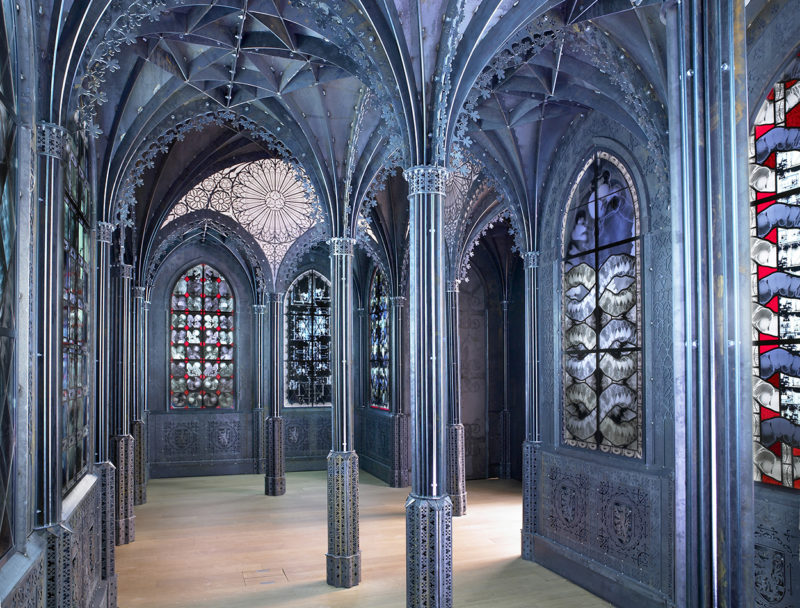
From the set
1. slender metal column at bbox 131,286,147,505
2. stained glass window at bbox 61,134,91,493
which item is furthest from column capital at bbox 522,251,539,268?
slender metal column at bbox 131,286,147,505

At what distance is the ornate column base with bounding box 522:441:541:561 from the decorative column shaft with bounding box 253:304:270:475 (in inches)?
326

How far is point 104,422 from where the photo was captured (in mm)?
8945

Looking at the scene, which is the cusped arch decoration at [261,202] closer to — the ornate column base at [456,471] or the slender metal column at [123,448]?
the slender metal column at [123,448]

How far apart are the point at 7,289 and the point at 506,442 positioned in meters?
14.4

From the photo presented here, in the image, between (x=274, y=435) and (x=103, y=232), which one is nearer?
(x=103, y=232)

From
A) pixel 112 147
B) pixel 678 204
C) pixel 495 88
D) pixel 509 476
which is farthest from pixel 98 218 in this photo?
pixel 509 476

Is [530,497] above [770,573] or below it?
below

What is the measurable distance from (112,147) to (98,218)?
3.25 feet

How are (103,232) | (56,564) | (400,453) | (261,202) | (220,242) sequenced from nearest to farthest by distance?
1. (56,564)
2. (103,232)
3. (261,202)
4. (400,453)
5. (220,242)

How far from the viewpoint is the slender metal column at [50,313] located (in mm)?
5281

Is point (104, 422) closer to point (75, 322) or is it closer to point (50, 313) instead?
point (75, 322)

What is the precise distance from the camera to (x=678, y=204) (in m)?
3.80

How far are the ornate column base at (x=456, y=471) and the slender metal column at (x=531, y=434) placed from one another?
2719 millimetres

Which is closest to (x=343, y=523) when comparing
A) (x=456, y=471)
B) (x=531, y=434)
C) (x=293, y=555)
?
(x=293, y=555)
